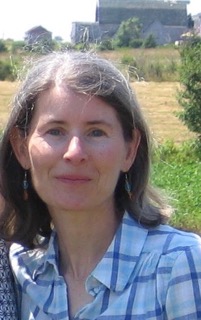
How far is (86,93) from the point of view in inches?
103

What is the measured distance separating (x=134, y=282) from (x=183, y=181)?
10.2 meters

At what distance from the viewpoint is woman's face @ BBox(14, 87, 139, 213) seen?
257 cm

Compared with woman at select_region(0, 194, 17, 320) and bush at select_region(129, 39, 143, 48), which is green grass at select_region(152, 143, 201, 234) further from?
bush at select_region(129, 39, 143, 48)

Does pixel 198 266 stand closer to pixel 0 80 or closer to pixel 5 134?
pixel 5 134

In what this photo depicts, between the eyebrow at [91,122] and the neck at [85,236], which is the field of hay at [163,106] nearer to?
the neck at [85,236]

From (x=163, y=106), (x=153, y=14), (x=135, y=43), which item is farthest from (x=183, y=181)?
(x=153, y=14)

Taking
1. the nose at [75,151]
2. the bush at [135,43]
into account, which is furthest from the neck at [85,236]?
the bush at [135,43]

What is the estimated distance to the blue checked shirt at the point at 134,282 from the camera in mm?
2537

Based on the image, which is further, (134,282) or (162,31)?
(162,31)

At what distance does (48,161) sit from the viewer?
8.55ft

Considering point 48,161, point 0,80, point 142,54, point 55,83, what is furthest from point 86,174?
point 142,54

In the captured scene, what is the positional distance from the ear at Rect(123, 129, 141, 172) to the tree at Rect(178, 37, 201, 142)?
14131mm

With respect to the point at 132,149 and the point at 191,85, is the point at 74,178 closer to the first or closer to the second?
the point at 132,149

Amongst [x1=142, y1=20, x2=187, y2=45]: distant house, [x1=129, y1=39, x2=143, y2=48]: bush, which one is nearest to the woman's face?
[x1=129, y1=39, x2=143, y2=48]: bush
